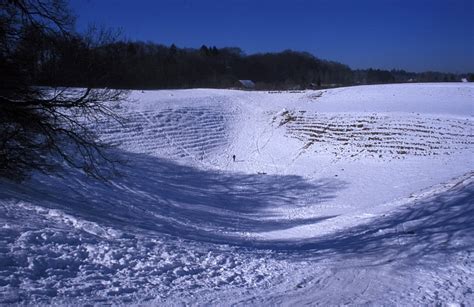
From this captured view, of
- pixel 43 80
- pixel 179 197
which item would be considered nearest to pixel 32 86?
pixel 43 80

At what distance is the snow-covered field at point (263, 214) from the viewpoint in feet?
20.4

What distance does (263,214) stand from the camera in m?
14.5

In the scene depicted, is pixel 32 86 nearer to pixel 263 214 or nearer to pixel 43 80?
pixel 43 80

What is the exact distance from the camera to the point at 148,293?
5875mm

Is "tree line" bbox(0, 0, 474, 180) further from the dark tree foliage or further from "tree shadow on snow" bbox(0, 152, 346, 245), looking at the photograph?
"tree shadow on snow" bbox(0, 152, 346, 245)

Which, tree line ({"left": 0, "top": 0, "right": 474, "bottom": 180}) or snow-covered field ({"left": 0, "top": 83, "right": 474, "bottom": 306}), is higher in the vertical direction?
tree line ({"left": 0, "top": 0, "right": 474, "bottom": 180})

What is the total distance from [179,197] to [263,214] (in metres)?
3.07

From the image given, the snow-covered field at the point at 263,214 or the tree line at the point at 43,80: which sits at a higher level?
the tree line at the point at 43,80

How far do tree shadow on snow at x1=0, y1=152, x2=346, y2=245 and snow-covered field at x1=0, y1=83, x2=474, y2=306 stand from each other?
0.27 ft

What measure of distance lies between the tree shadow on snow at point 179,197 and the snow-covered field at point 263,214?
81 mm

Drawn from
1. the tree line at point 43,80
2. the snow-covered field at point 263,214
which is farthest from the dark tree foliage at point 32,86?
the snow-covered field at point 263,214

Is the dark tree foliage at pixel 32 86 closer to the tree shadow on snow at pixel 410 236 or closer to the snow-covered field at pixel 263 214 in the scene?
the snow-covered field at pixel 263 214

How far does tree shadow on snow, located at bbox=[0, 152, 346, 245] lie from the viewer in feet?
33.9

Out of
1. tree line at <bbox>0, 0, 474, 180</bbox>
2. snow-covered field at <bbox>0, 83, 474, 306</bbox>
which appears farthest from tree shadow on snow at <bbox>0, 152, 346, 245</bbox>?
tree line at <bbox>0, 0, 474, 180</bbox>
